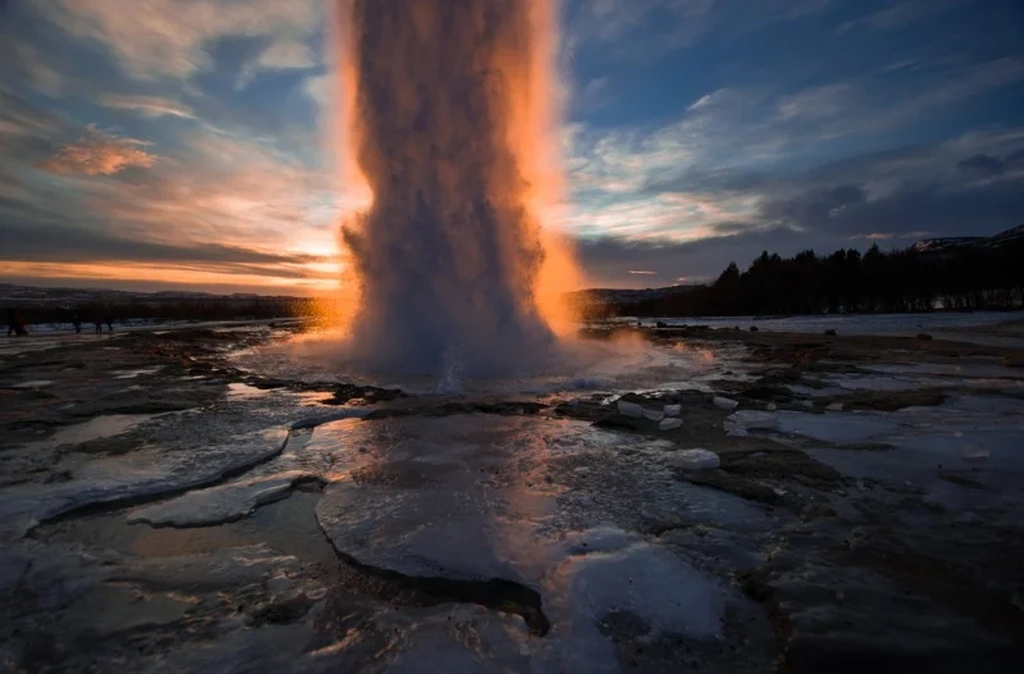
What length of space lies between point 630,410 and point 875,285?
78.7 meters

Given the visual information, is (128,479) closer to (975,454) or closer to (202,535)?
(202,535)

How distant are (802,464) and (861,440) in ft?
5.53

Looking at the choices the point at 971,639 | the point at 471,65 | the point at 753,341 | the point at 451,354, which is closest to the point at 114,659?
the point at 971,639

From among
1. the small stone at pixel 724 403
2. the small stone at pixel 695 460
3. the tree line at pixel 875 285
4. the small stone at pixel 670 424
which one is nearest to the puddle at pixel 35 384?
the small stone at pixel 670 424

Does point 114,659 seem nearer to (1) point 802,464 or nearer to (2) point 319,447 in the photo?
(2) point 319,447

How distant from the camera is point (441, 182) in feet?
47.0

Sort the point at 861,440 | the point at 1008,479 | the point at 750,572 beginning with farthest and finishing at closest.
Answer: the point at 861,440
the point at 1008,479
the point at 750,572

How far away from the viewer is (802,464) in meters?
6.00

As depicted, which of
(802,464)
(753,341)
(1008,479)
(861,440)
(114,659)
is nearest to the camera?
(114,659)

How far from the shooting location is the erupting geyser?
14.1 m

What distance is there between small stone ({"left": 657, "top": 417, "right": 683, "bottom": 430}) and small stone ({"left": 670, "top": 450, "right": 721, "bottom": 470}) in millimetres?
1305

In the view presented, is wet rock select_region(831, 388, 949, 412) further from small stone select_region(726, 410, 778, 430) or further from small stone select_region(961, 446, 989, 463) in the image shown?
small stone select_region(961, 446, 989, 463)

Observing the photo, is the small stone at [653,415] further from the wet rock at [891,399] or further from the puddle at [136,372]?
the puddle at [136,372]

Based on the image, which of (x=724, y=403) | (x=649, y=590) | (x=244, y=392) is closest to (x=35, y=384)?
(x=244, y=392)
